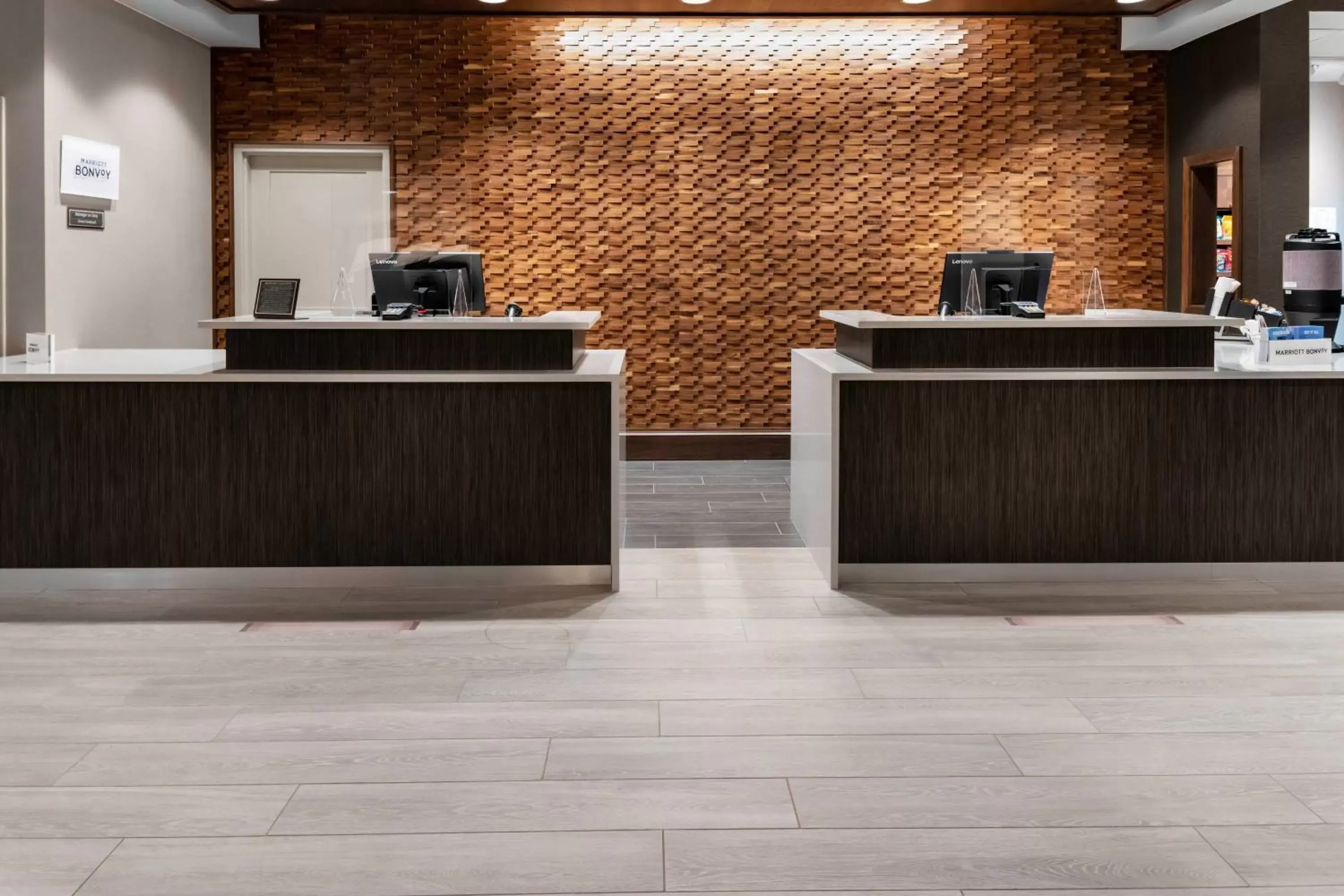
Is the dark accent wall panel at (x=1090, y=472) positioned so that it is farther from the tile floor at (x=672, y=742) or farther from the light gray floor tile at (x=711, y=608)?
the light gray floor tile at (x=711, y=608)

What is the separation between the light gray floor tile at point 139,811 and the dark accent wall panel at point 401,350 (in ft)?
7.74

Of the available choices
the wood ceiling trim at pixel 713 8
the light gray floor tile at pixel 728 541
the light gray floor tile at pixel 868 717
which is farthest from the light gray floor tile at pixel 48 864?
the wood ceiling trim at pixel 713 8

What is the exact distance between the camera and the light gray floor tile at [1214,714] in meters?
3.41

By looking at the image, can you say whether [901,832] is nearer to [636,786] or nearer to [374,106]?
[636,786]

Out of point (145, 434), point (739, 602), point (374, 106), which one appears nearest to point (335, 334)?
point (145, 434)

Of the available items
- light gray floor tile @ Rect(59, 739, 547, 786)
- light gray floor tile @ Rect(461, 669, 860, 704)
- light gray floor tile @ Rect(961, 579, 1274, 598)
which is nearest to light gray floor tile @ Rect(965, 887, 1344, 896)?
light gray floor tile @ Rect(59, 739, 547, 786)

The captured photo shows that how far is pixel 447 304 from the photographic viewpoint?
19.4 ft

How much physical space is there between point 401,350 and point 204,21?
4241mm

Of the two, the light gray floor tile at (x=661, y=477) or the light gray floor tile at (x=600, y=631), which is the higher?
the light gray floor tile at (x=661, y=477)

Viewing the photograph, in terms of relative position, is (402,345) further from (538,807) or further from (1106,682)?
(1106,682)

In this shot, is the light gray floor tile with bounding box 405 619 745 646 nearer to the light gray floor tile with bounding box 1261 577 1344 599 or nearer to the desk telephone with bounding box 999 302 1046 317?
the desk telephone with bounding box 999 302 1046 317

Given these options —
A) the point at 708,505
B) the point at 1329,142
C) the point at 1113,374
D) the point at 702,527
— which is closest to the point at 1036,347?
the point at 1113,374

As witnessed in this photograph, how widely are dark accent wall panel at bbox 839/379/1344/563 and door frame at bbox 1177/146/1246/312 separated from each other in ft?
11.6

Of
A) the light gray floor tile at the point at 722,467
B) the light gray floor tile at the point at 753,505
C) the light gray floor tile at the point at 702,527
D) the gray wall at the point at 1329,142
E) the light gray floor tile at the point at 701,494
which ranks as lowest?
the light gray floor tile at the point at 702,527
